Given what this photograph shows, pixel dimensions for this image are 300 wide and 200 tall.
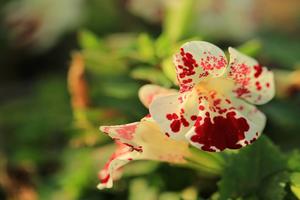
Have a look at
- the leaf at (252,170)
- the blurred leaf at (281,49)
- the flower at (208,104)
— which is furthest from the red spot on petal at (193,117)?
the blurred leaf at (281,49)

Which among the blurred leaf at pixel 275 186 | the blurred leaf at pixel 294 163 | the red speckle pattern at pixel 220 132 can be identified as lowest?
the blurred leaf at pixel 275 186

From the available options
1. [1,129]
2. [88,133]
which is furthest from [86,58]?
[1,129]

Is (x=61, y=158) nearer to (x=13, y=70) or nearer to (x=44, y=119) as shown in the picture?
(x=44, y=119)

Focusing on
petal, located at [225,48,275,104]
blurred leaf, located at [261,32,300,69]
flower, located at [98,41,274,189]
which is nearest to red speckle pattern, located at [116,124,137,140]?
flower, located at [98,41,274,189]

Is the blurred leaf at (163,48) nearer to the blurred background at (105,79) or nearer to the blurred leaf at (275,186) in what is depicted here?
the blurred background at (105,79)

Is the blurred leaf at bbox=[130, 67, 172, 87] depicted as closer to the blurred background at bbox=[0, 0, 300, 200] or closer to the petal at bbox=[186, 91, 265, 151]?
the blurred background at bbox=[0, 0, 300, 200]

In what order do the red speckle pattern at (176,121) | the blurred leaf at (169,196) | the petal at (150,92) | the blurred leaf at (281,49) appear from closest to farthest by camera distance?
the red speckle pattern at (176,121)
the petal at (150,92)
the blurred leaf at (169,196)
the blurred leaf at (281,49)
